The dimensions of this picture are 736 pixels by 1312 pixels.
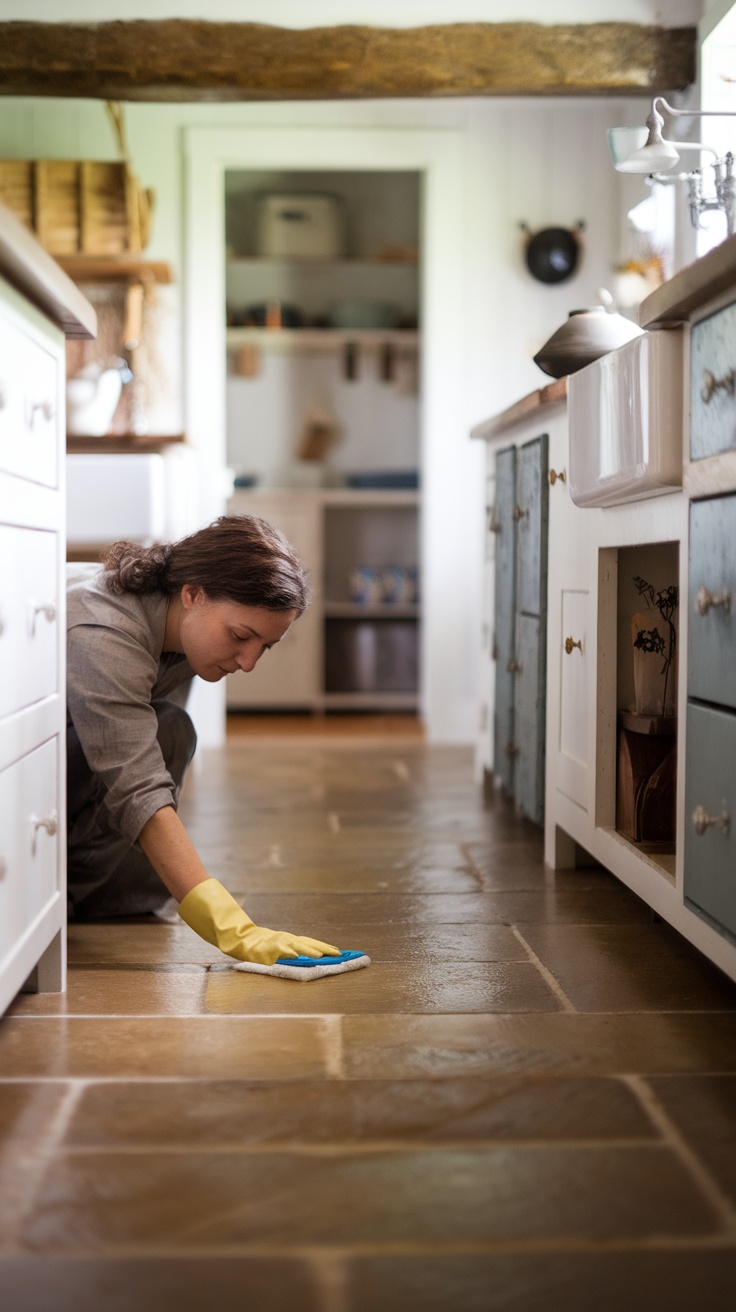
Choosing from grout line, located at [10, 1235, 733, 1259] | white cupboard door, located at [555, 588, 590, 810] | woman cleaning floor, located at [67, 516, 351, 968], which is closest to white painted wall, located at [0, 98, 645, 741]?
white cupboard door, located at [555, 588, 590, 810]

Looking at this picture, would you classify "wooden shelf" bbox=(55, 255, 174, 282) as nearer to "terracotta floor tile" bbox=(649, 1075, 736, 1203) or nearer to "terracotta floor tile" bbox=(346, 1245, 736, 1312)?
"terracotta floor tile" bbox=(649, 1075, 736, 1203)

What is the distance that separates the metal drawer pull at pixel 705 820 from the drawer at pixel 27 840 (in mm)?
842

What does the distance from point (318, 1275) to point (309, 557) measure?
4712 mm

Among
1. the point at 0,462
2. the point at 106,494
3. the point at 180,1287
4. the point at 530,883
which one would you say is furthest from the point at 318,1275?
the point at 106,494

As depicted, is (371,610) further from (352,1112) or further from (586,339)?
(352,1112)

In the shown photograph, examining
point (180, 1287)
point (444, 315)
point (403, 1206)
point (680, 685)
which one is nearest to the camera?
point (180, 1287)

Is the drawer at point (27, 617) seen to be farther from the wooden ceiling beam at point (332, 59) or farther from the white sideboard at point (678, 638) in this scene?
the wooden ceiling beam at point (332, 59)

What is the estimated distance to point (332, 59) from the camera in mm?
3756

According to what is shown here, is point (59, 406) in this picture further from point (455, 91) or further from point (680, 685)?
point (455, 91)

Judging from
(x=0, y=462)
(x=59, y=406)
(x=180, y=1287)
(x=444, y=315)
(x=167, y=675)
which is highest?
(x=444, y=315)

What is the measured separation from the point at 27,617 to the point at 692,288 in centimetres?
90

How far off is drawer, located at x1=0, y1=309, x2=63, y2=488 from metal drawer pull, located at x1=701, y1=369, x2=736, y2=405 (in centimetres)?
84

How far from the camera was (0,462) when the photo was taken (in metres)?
1.49

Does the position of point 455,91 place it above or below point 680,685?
above
